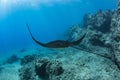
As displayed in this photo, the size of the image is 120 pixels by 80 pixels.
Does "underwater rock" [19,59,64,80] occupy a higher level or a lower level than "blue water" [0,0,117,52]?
lower

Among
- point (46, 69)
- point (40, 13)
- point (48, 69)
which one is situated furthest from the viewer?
point (40, 13)

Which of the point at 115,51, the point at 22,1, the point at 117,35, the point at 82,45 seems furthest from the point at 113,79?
the point at 22,1

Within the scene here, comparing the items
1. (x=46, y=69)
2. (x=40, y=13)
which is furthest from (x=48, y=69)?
(x=40, y=13)

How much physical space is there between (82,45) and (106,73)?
669 centimetres

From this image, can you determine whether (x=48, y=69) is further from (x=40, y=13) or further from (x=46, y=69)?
(x=40, y=13)

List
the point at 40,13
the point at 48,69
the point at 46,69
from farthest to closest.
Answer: the point at 40,13 < the point at 46,69 < the point at 48,69

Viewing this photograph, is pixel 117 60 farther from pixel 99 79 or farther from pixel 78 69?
pixel 78 69

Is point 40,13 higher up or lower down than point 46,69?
higher up

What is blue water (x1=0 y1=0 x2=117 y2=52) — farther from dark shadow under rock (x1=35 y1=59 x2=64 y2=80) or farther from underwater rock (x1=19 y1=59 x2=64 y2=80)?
dark shadow under rock (x1=35 y1=59 x2=64 y2=80)

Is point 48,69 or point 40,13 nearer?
point 48,69

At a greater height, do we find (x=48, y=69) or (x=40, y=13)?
(x=40, y=13)

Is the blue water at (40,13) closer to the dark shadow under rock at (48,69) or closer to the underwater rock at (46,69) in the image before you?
the underwater rock at (46,69)

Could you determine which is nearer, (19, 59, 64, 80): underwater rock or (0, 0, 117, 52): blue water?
(19, 59, 64, 80): underwater rock

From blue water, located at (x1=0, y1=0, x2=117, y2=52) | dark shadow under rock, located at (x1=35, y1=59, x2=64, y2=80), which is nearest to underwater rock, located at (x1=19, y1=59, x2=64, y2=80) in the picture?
dark shadow under rock, located at (x1=35, y1=59, x2=64, y2=80)
